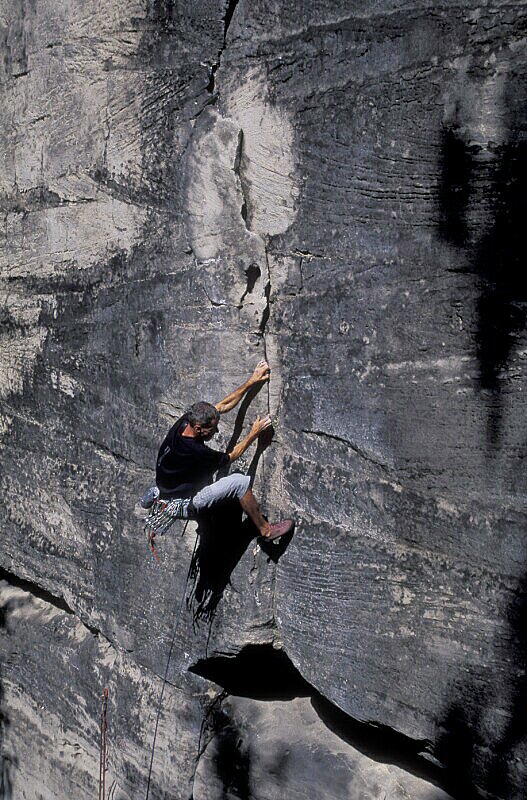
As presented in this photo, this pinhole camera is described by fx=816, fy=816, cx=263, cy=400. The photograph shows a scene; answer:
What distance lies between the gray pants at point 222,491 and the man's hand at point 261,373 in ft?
1.13

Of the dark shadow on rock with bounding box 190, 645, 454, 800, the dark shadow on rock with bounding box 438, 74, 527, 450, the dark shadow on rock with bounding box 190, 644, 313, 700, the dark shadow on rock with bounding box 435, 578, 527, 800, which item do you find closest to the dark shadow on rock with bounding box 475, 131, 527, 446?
the dark shadow on rock with bounding box 438, 74, 527, 450

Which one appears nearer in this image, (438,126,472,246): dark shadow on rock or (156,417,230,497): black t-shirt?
(438,126,472,246): dark shadow on rock

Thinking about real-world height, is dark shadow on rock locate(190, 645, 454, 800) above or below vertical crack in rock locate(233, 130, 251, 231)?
below

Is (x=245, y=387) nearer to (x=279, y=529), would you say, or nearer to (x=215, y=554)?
(x=279, y=529)

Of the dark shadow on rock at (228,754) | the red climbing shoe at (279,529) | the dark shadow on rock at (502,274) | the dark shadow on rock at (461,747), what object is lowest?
the dark shadow on rock at (228,754)

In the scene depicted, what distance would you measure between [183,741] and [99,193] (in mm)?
2273

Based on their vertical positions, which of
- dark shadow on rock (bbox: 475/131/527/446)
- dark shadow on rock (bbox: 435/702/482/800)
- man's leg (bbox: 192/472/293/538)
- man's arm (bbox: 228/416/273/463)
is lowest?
dark shadow on rock (bbox: 435/702/482/800)

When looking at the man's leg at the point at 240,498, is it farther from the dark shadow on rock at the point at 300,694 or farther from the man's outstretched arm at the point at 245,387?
the dark shadow on rock at the point at 300,694

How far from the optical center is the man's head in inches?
110

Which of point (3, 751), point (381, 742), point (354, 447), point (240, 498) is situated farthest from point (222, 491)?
point (3, 751)

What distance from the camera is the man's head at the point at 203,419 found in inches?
110

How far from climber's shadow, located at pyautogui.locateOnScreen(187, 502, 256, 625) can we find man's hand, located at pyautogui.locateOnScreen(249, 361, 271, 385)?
0.47m

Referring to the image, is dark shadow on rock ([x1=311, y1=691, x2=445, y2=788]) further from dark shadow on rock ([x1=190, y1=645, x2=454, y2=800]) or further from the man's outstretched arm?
the man's outstretched arm

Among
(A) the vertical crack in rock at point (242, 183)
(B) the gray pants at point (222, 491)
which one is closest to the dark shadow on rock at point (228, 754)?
(B) the gray pants at point (222, 491)
